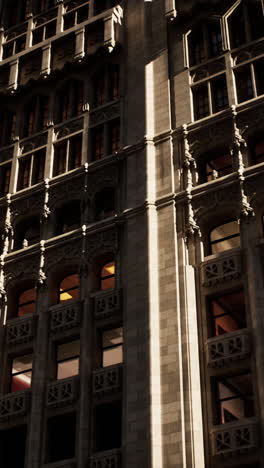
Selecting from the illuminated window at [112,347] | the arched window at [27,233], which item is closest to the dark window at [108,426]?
the illuminated window at [112,347]

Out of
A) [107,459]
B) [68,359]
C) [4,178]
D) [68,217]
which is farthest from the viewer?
[4,178]

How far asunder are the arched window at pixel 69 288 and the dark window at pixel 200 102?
32.3 ft

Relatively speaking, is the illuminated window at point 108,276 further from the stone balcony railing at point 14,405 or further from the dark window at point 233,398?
the dark window at point 233,398

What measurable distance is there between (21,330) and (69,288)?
308 cm

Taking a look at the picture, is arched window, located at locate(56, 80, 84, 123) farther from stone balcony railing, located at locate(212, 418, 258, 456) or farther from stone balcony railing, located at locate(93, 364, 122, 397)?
stone balcony railing, located at locate(212, 418, 258, 456)

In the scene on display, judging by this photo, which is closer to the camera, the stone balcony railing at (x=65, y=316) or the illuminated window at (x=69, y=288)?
the stone balcony railing at (x=65, y=316)

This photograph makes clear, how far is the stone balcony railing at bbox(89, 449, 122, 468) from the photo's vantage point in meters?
30.7

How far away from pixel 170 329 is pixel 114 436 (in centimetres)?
492

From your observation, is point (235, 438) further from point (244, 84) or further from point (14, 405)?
point (244, 84)

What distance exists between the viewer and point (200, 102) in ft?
130

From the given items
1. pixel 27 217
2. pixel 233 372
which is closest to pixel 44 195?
pixel 27 217

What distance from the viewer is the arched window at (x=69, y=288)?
38.1 meters

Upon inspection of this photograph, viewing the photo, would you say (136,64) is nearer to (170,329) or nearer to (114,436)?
(170,329)

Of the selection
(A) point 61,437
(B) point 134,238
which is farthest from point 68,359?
(B) point 134,238
